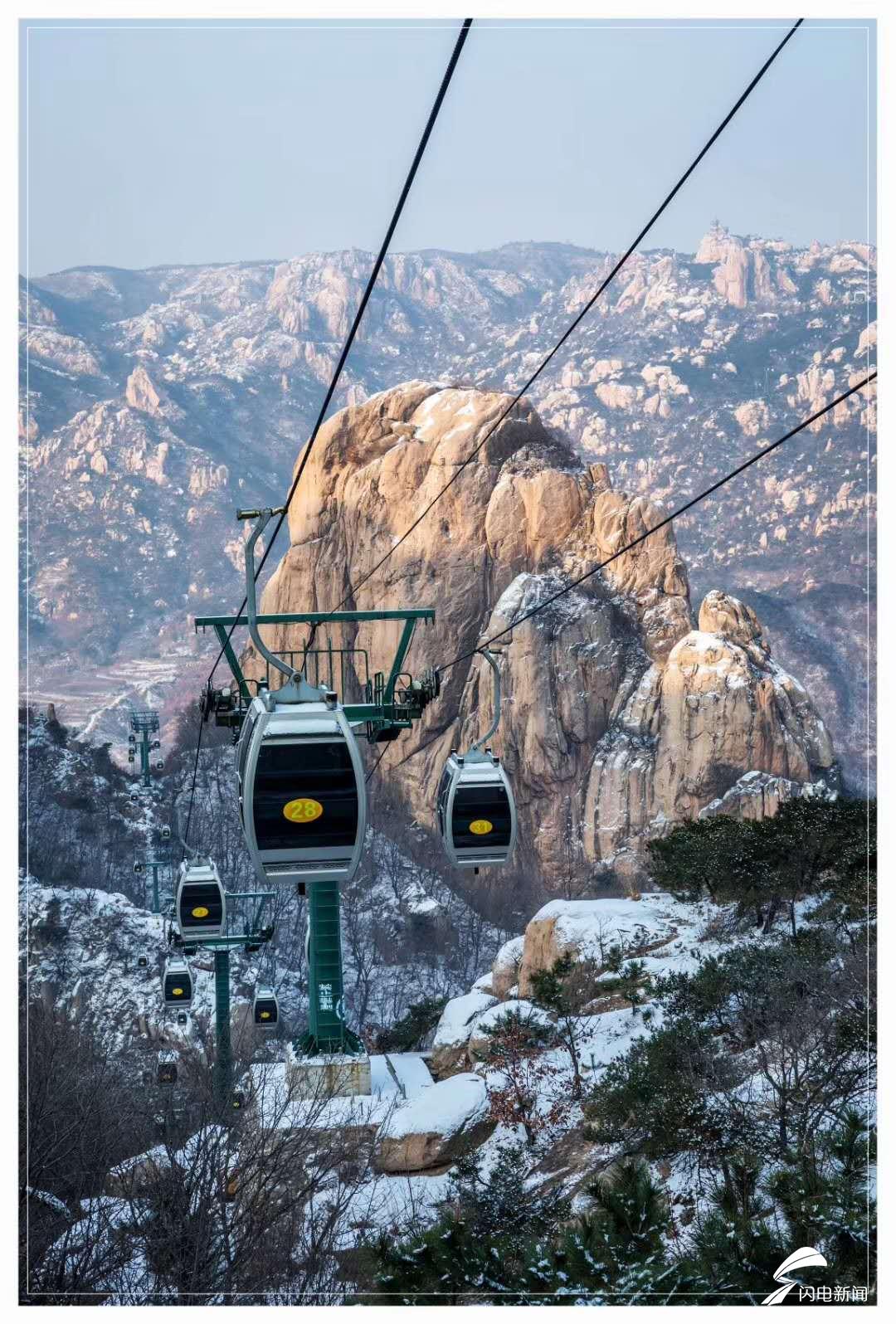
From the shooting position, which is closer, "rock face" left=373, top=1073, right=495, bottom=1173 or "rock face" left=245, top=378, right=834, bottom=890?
"rock face" left=373, top=1073, right=495, bottom=1173

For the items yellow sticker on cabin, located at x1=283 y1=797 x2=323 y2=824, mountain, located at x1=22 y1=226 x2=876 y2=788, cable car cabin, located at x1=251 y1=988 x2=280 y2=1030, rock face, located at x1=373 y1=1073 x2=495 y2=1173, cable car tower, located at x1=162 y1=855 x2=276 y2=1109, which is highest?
mountain, located at x1=22 y1=226 x2=876 y2=788

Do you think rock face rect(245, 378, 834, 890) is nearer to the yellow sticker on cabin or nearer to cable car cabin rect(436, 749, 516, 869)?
cable car cabin rect(436, 749, 516, 869)

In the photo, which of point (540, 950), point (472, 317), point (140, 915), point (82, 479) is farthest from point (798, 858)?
point (472, 317)

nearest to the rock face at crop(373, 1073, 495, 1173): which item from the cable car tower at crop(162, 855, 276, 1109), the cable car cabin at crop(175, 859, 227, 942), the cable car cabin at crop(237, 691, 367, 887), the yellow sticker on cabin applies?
the cable car tower at crop(162, 855, 276, 1109)

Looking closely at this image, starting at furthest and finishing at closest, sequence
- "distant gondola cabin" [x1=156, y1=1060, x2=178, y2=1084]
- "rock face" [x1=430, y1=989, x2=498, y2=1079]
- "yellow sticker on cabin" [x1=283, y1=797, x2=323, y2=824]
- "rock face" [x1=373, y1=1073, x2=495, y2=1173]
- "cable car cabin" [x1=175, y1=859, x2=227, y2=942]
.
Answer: "rock face" [x1=430, y1=989, x2=498, y2=1079], "distant gondola cabin" [x1=156, y1=1060, x2=178, y2=1084], "cable car cabin" [x1=175, y1=859, x2=227, y2=942], "rock face" [x1=373, y1=1073, x2=495, y2=1173], "yellow sticker on cabin" [x1=283, y1=797, x2=323, y2=824]

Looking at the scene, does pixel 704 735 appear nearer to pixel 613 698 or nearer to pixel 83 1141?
pixel 613 698

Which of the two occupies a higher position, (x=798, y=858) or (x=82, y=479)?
(x=82, y=479)
